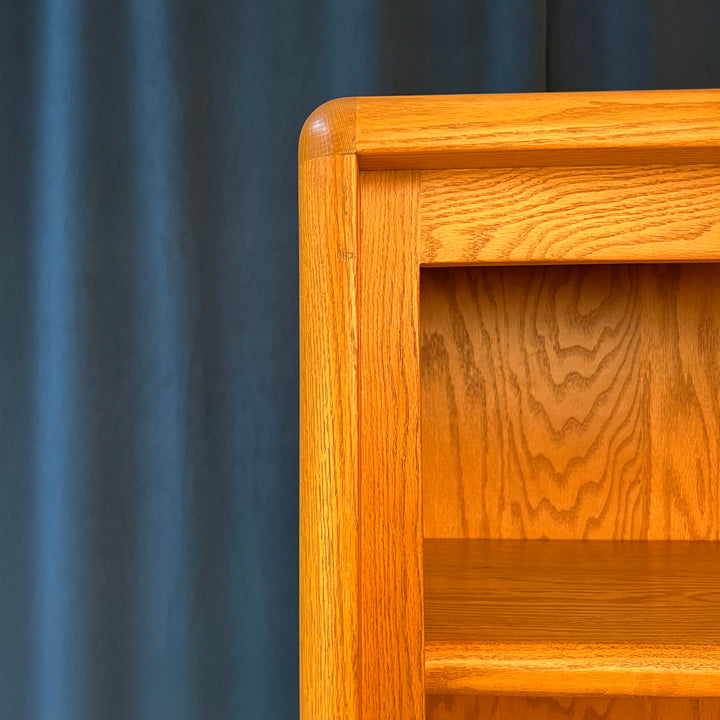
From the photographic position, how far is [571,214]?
445mm

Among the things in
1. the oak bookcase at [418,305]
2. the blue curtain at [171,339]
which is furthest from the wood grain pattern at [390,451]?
the blue curtain at [171,339]

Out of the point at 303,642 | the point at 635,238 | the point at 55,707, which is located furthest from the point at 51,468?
the point at 635,238

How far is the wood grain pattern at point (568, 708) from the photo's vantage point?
785 millimetres

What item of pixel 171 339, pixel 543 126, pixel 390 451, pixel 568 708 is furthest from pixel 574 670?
pixel 171 339

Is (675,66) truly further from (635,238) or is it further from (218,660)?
(218,660)

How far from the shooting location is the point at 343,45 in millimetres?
1062

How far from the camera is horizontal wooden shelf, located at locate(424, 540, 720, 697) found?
1.43 feet

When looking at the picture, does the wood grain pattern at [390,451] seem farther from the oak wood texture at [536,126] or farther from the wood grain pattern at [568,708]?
the wood grain pattern at [568,708]

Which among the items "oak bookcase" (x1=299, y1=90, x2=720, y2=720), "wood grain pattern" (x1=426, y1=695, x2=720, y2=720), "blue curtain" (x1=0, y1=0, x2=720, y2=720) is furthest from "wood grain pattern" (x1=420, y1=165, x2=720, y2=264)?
"blue curtain" (x1=0, y1=0, x2=720, y2=720)

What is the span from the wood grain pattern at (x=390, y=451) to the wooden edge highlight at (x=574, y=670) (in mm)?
20

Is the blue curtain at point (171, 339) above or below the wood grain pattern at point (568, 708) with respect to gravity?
above

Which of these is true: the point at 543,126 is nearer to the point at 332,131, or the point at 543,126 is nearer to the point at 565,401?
the point at 332,131

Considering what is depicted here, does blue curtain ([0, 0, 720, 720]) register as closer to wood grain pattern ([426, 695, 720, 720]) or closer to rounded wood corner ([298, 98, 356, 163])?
wood grain pattern ([426, 695, 720, 720])

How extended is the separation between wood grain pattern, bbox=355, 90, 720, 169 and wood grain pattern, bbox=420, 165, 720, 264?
14 millimetres
